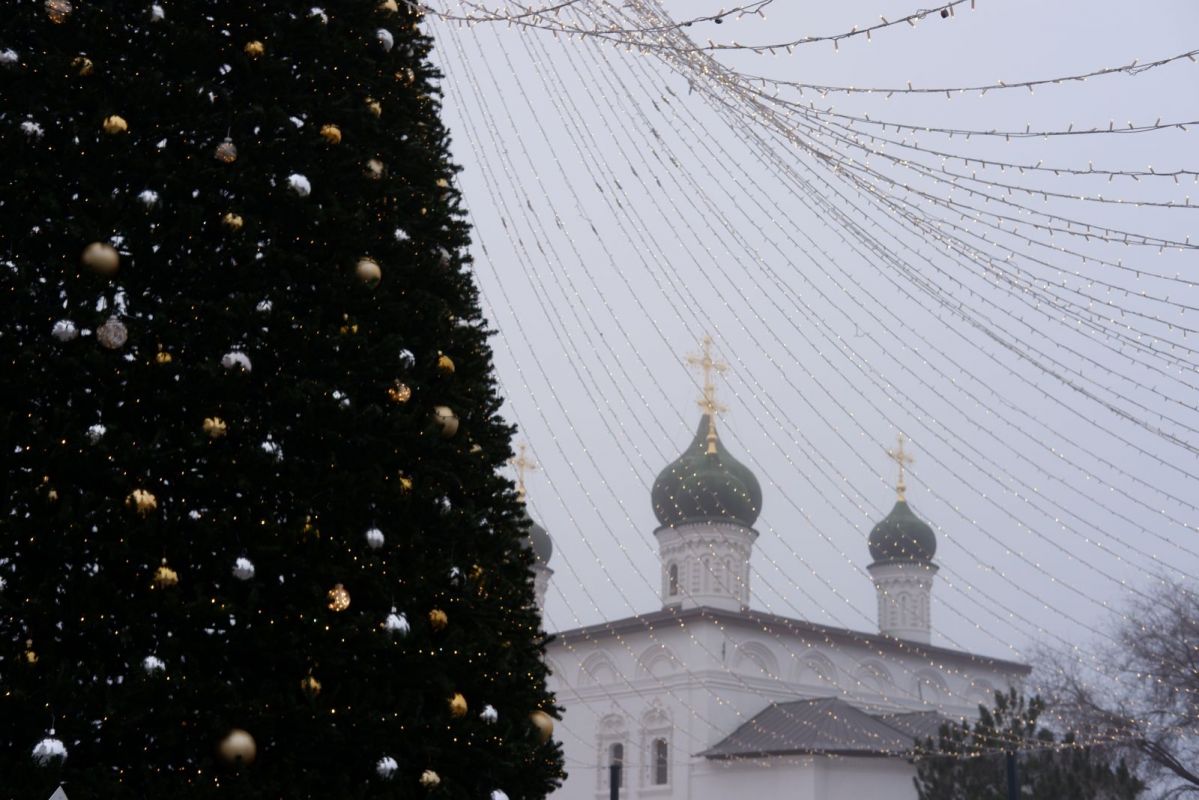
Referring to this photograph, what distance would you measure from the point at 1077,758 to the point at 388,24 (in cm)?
2199

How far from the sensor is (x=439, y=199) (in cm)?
427

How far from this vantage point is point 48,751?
313 cm

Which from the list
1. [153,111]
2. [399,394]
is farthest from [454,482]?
[153,111]

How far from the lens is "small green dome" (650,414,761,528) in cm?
Result: 3512

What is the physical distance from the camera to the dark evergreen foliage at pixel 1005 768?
72.5 feet

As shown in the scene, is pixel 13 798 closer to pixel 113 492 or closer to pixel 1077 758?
pixel 113 492

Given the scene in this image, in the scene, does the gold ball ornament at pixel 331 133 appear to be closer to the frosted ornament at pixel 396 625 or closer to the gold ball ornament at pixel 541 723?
the frosted ornament at pixel 396 625

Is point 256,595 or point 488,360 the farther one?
point 488,360

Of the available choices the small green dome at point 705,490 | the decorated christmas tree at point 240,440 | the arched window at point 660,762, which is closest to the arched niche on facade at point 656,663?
the arched window at point 660,762

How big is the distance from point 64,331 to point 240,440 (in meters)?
0.53

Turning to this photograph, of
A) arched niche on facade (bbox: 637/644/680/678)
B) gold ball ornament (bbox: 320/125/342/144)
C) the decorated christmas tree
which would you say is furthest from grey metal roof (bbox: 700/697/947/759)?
gold ball ornament (bbox: 320/125/342/144)

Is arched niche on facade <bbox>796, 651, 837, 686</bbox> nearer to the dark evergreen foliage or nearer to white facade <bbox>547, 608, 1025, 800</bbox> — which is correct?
white facade <bbox>547, 608, 1025, 800</bbox>

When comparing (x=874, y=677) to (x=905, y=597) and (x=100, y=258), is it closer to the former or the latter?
(x=905, y=597)

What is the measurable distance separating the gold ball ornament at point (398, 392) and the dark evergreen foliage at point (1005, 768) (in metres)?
19.0
